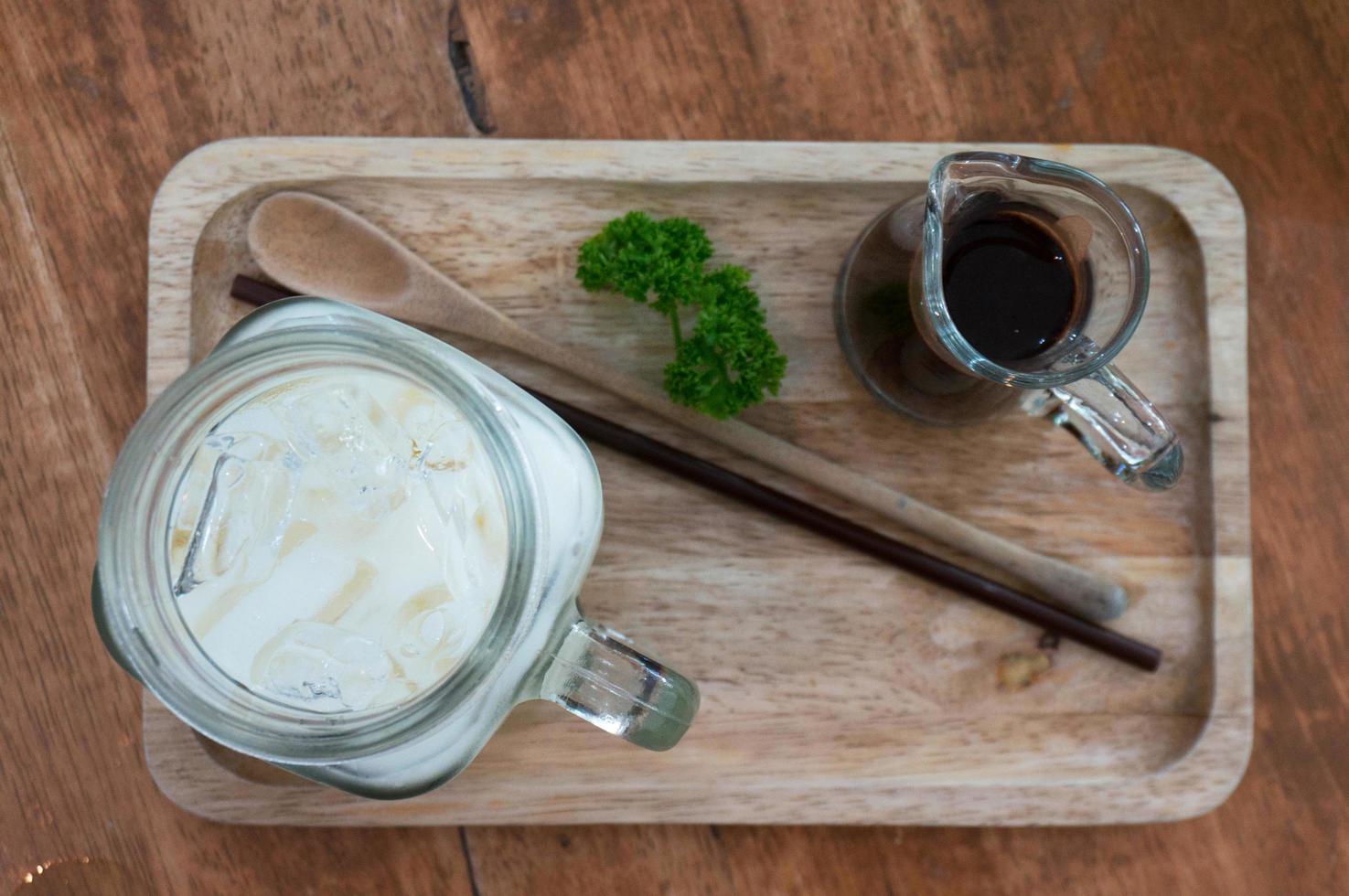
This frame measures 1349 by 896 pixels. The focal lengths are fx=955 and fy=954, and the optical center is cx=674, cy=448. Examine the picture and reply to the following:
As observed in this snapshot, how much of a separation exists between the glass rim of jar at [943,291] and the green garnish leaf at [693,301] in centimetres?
11

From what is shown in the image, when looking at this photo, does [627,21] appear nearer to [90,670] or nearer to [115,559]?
[115,559]

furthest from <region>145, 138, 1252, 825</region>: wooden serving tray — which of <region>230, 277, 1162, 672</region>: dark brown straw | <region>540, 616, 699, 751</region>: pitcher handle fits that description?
<region>540, 616, 699, 751</region>: pitcher handle

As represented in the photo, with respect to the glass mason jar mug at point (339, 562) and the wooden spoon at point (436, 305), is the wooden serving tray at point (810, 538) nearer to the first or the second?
the wooden spoon at point (436, 305)

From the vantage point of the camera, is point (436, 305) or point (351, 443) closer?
point (351, 443)

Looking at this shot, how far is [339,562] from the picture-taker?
43 cm

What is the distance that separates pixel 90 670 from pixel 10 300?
25 centimetres

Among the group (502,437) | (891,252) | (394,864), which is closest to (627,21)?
(891,252)

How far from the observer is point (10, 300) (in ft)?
2.07

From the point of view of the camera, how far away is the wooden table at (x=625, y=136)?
0.63 meters

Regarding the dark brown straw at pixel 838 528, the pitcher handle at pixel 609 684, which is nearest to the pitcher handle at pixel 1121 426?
the dark brown straw at pixel 838 528

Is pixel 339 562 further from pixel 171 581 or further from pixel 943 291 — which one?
pixel 943 291

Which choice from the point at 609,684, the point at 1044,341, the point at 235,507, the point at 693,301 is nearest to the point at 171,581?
the point at 235,507

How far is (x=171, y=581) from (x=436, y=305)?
0.76 feet

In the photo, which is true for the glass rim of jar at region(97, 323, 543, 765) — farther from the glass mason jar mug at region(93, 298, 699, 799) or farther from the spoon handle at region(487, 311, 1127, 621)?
the spoon handle at region(487, 311, 1127, 621)
